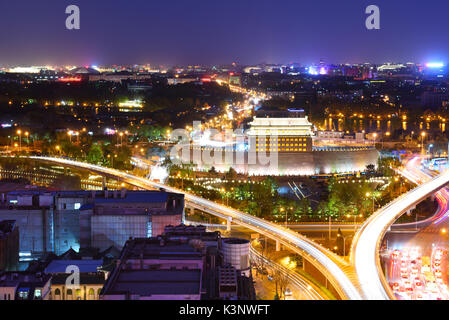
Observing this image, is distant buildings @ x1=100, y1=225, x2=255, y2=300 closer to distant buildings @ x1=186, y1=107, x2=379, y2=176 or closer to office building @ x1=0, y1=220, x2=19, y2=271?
office building @ x1=0, y1=220, x2=19, y2=271

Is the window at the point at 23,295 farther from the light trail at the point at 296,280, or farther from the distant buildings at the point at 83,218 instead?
the light trail at the point at 296,280

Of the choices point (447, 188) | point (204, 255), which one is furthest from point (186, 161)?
point (204, 255)

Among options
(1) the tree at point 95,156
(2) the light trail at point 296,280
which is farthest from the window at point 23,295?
(1) the tree at point 95,156

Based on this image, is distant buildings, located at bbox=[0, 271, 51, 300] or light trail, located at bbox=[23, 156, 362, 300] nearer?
distant buildings, located at bbox=[0, 271, 51, 300]

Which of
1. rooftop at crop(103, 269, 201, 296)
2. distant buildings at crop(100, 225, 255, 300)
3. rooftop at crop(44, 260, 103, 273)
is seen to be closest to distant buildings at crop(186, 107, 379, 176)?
rooftop at crop(44, 260, 103, 273)

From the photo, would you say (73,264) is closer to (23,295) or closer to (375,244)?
(23,295)

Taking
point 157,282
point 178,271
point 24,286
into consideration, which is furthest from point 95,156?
point 157,282
